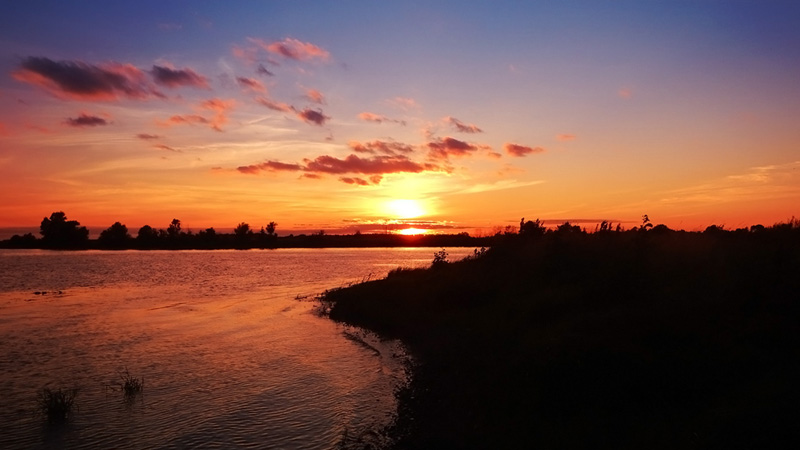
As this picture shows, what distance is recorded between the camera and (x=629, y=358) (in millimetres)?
14773

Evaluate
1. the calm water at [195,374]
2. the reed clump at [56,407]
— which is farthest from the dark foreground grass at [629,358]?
the reed clump at [56,407]

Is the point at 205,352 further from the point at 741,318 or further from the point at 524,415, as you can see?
the point at 741,318

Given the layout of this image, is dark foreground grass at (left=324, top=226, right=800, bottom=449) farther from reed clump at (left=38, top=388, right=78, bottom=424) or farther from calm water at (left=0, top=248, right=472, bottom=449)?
reed clump at (left=38, top=388, right=78, bottom=424)

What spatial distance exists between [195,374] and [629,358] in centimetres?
1868

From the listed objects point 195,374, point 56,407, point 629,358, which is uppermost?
point 629,358

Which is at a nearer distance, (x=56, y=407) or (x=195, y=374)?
(x=56, y=407)

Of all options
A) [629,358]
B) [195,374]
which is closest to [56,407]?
[195,374]

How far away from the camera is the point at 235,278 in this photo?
83.6m

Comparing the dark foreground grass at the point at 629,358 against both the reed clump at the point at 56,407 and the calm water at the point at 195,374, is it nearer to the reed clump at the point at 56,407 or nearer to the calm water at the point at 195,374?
the calm water at the point at 195,374

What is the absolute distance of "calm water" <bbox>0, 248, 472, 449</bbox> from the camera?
16266 mm

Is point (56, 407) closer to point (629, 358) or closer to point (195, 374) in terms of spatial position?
point (195, 374)

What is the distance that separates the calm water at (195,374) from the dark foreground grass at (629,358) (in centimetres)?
281

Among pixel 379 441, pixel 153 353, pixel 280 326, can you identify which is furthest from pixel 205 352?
pixel 379 441

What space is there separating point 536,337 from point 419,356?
24.4 ft
